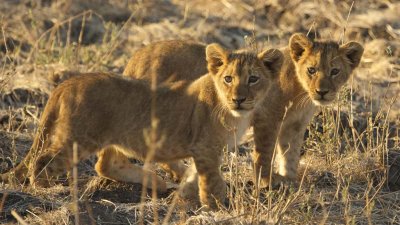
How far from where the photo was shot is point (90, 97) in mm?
7828

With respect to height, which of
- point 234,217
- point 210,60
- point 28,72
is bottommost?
point 28,72

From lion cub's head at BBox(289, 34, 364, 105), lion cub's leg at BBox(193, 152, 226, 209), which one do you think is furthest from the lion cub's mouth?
lion cub's leg at BBox(193, 152, 226, 209)

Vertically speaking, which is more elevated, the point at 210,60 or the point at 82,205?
the point at 210,60

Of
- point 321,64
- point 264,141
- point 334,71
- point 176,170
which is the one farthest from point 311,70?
point 176,170

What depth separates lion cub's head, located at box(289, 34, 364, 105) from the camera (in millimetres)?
8203

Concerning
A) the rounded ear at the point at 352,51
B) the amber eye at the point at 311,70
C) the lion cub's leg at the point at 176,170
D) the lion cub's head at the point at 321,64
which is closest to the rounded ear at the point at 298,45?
the lion cub's head at the point at 321,64

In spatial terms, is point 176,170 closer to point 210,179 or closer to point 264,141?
point 264,141

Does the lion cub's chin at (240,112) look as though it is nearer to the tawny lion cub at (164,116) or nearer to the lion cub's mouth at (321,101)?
the tawny lion cub at (164,116)

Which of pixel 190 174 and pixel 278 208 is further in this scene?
pixel 190 174

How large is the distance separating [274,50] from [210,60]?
536mm

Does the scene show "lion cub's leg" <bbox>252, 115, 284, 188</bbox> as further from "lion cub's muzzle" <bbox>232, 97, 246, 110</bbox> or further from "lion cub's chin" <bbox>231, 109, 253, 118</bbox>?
"lion cub's muzzle" <bbox>232, 97, 246, 110</bbox>

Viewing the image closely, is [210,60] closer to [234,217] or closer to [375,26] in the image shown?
[234,217]

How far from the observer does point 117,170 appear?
8.46 metres

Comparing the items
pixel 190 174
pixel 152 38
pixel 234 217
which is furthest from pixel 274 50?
pixel 152 38
